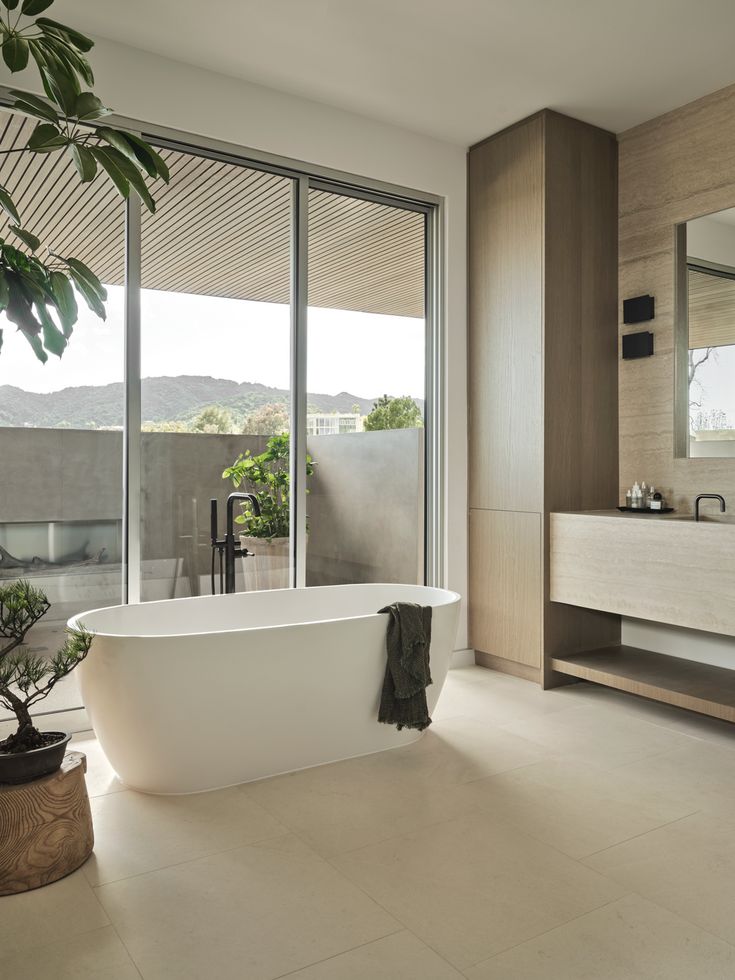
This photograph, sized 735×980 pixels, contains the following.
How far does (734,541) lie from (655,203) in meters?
1.98

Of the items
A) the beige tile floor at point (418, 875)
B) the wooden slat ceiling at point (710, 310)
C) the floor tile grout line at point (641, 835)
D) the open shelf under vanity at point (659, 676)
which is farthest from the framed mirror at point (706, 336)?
the floor tile grout line at point (641, 835)

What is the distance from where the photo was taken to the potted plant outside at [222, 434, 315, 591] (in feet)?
12.5

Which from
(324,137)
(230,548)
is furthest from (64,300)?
(324,137)

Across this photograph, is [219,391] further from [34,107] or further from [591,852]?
[591,852]

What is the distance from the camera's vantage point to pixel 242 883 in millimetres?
2145

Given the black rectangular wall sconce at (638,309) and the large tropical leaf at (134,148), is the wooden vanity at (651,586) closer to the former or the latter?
the black rectangular wall sconce at (638,309)

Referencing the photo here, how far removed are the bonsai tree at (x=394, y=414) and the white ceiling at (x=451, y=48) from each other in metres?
1.51

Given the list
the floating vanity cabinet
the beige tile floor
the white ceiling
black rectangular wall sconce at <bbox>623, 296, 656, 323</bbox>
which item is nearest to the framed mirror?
black rectangular wall sconce at <bbox>623, 296, 656, 323</bbox>

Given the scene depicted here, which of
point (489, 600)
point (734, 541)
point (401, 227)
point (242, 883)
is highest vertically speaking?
point (401, 227)

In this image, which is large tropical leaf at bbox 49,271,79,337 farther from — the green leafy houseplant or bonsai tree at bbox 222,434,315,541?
bonsai tree at bbox 222,434,315,541

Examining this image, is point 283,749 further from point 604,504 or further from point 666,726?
point 604,504

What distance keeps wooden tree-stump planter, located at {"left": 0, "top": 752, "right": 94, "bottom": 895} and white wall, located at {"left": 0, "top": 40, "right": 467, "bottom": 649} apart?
2597 millimetres

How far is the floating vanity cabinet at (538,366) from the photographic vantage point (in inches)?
159

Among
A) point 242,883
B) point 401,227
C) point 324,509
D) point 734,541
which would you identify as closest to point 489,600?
point 324,509
